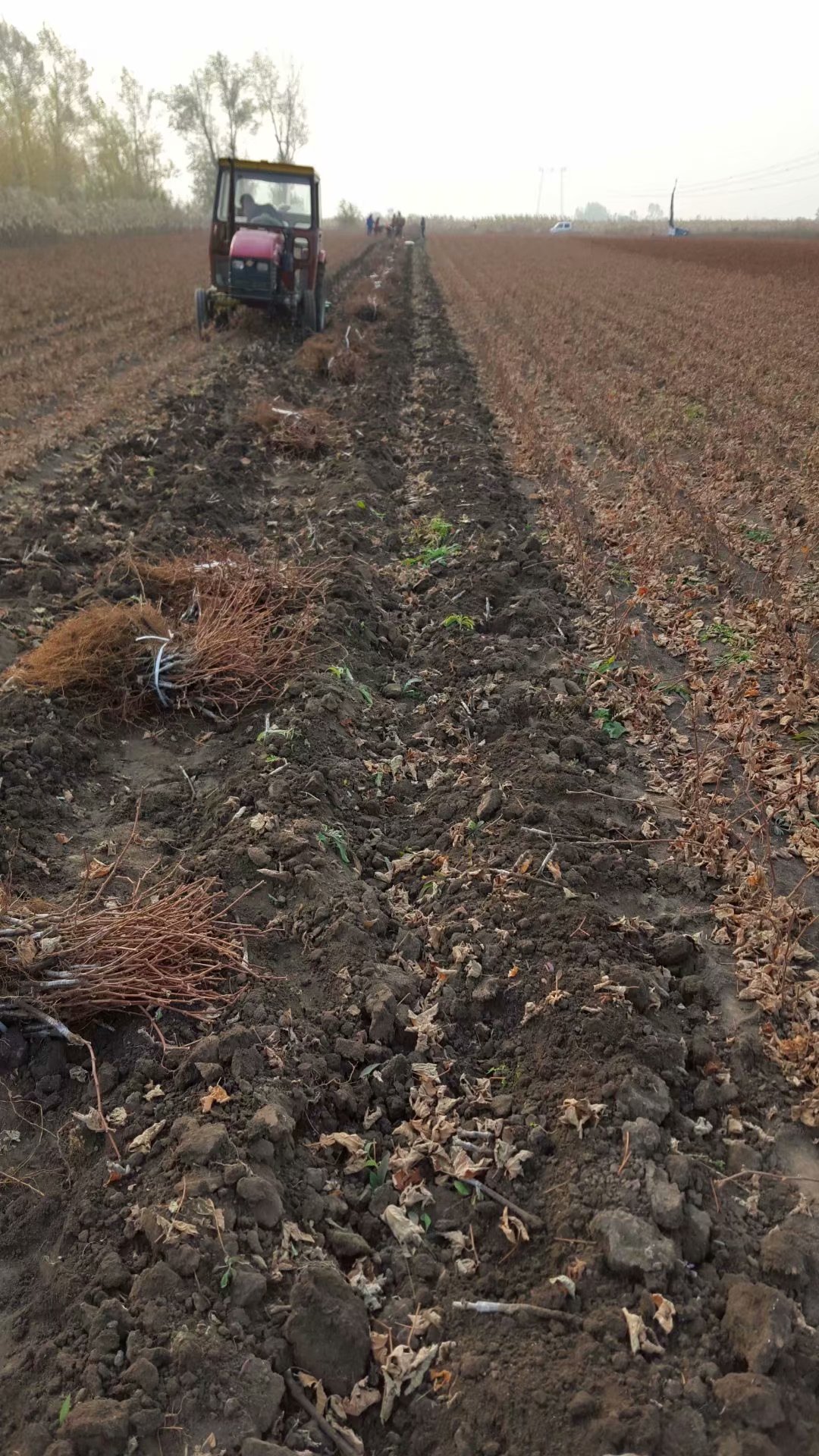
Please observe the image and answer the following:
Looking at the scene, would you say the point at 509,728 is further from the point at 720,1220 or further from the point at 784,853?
the point at 720,1220

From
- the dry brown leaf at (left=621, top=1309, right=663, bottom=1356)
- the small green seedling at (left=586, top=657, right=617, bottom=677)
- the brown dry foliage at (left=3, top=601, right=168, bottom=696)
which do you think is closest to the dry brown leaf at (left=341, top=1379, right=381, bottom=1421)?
the dry brown leaf at (left=621, top=1309, right=663, bottom=1356)

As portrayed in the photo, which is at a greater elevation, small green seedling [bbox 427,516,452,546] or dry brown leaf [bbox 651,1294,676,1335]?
small green seedling [bbox 427,516,452,546]

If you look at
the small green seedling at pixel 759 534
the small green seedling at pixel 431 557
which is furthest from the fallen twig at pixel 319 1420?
the small green seedling at pixel 759 534

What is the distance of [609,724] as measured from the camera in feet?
16.0

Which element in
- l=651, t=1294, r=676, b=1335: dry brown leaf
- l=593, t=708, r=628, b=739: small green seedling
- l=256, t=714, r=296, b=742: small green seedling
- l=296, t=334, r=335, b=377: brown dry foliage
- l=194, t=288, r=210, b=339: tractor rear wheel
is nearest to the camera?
l=651, t=1294, r=676, b=1335: dry brown leaf

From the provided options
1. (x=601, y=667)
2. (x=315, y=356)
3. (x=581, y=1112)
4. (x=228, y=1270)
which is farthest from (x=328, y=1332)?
(x=315, y=356)

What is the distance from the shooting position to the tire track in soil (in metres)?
2.13

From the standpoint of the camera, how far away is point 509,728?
4742mm

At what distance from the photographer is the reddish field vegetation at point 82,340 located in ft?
34.2

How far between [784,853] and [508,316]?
1725 cm

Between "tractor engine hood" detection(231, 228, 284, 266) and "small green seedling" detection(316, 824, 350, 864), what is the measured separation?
11.7m

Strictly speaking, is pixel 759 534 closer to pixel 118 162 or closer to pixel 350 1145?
pixel 350 1145

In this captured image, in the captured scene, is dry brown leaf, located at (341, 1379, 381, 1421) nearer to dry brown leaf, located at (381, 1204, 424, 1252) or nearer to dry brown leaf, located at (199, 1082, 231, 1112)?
dry brown leaf, located at (381, 1204, 424, 1252)

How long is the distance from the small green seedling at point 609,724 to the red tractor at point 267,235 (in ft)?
36.0
